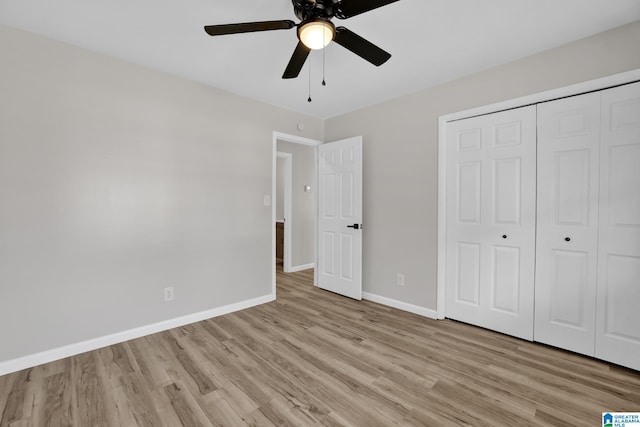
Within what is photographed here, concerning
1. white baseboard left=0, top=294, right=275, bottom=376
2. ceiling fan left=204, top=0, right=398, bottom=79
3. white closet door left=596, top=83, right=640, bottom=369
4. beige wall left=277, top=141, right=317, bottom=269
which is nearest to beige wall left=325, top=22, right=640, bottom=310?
white closet door left=596, top=83, right=640, bottom=369

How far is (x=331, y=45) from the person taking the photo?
2291mm

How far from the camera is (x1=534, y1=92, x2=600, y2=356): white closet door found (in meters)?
2.23

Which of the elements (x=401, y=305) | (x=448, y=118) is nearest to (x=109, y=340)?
(x=401, y=305)

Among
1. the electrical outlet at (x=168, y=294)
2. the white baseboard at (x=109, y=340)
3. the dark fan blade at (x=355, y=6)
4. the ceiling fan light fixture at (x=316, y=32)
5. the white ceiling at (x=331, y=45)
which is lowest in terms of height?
the white baseboard at (x=109, y=340)

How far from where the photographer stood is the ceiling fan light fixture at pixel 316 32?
5.10 feet

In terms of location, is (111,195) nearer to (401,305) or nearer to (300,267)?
(401,305)

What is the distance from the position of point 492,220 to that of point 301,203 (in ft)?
10.8

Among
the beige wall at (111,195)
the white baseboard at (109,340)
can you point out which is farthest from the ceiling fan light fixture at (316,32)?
the white baseboard at (109,340)

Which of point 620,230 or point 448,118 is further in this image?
point 448,118

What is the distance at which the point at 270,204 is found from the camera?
3605 mm

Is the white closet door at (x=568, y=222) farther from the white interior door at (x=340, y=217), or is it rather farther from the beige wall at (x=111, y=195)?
the beige wall at (x=111, y=195)

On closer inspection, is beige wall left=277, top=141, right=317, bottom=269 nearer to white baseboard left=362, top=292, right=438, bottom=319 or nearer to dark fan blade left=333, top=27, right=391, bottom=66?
white baseboard left=362, top=292, right=438, bottom=319

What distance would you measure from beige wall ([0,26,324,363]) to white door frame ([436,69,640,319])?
2.07 m

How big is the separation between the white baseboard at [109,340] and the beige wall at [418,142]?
1.76m
